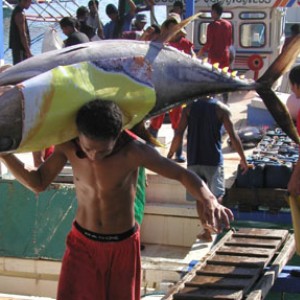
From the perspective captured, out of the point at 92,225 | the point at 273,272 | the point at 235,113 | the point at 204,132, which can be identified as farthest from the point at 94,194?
the point at 235,113

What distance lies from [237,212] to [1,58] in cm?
312

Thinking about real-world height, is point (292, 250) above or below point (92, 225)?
below

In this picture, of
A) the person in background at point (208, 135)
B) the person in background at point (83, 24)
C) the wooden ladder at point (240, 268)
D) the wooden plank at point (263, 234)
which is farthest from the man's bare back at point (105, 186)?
the person in background at point (83, 24)

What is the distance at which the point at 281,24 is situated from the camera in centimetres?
1596

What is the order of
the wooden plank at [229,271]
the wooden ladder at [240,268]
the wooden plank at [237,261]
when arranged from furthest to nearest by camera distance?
the wooden plank at [237,261] < the wooden plank at [229,271] < the wooden ladder at [240,268]

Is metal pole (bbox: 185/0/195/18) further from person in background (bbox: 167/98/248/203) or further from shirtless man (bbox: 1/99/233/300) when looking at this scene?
shirtless man (bbox: 1/99/233/300)

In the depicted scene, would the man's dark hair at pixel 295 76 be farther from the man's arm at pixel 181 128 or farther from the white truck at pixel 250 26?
the white truck at pixel 250 26

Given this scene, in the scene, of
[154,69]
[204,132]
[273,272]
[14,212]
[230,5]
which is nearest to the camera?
[154,69]

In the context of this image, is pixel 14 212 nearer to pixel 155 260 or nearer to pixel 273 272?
pixel 155 260

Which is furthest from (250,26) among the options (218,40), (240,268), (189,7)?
(240,268)

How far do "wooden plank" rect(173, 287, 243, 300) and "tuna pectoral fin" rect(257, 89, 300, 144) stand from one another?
3.56ft

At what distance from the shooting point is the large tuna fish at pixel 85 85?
3.22m

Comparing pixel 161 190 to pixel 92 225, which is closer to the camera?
pixel 92 225

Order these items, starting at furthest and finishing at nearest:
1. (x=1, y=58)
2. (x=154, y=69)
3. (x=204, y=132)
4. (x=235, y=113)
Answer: (x=235, y=113), (x=1, y=58), (x=204, y=132), (x=154, y=69)
